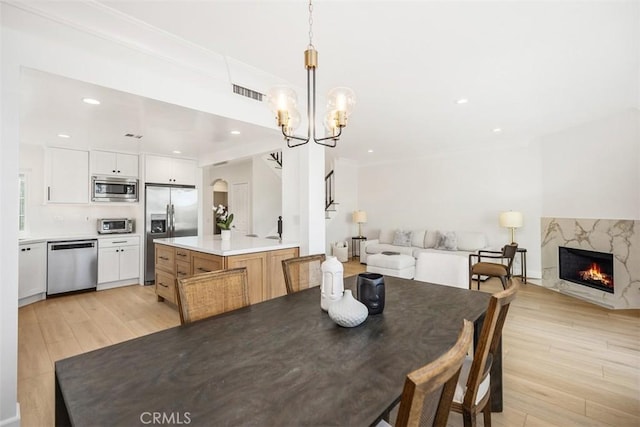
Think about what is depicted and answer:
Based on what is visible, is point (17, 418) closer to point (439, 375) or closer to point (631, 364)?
point (439, 375)

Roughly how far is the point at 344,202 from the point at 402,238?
1.91 m

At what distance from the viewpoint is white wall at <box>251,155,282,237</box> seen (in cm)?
716

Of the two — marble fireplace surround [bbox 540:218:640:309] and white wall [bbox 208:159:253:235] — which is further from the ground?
white wall [bbox 208:159:253:235]

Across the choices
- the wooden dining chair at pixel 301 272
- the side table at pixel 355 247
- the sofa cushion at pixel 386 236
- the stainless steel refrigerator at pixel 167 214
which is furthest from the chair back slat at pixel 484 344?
the side table at pixel 355 247

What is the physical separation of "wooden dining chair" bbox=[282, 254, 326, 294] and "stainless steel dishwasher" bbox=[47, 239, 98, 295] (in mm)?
4131

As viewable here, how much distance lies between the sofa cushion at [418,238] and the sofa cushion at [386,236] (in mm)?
723

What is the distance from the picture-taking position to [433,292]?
1.97 meters

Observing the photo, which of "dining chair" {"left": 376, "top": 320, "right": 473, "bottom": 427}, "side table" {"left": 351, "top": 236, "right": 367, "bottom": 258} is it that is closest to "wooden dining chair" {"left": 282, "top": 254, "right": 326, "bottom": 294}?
"dining chair" {"left": 376, "top": 320, "right": 473, "bottom": 427}

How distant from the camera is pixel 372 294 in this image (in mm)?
1535

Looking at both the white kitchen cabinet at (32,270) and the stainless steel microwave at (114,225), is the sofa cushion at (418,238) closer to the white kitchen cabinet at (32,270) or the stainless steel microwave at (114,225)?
the stainless steel microwave at (114,225)

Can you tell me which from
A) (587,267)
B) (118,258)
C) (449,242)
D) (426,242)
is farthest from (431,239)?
(118,258)

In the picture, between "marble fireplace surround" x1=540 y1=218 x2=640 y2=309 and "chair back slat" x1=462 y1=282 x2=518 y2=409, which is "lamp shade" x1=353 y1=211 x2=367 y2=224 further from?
"chair back slat" x1=462 y1=282 x2=518 y2=409

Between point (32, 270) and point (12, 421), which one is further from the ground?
point (32, 270)

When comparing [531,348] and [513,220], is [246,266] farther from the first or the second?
[513,220]
